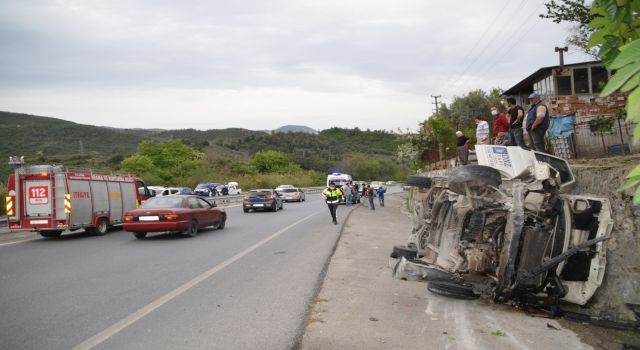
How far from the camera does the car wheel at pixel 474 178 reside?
19.4 feet

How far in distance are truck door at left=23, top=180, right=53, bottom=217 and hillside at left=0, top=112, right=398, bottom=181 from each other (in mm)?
27039

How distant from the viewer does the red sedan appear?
14.1 metres

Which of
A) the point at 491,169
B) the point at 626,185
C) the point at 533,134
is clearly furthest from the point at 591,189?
the point at 626,185

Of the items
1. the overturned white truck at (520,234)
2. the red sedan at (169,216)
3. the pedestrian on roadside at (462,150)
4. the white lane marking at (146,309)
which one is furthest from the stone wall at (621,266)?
the red sedan at (169,216)

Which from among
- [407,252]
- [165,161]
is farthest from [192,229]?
[165,161]

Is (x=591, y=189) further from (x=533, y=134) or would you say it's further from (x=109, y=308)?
(x=109, y=308)

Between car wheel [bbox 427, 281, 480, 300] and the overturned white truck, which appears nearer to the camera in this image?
the overturned white truck

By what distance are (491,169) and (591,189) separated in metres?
1.76

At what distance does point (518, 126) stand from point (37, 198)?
553 inches

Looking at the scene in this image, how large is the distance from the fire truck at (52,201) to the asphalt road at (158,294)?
167 cm

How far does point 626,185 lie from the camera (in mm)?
1715

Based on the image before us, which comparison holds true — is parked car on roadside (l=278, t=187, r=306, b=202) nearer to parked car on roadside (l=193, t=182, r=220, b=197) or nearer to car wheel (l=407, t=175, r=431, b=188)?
parked car on roadside (l=193, t=182, r=220, b=197)

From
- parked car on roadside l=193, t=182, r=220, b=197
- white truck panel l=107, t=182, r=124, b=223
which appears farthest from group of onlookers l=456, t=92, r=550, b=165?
parked car on roadside l=193, t=182, r=220, b=197

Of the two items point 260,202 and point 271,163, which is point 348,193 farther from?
point 271,163
